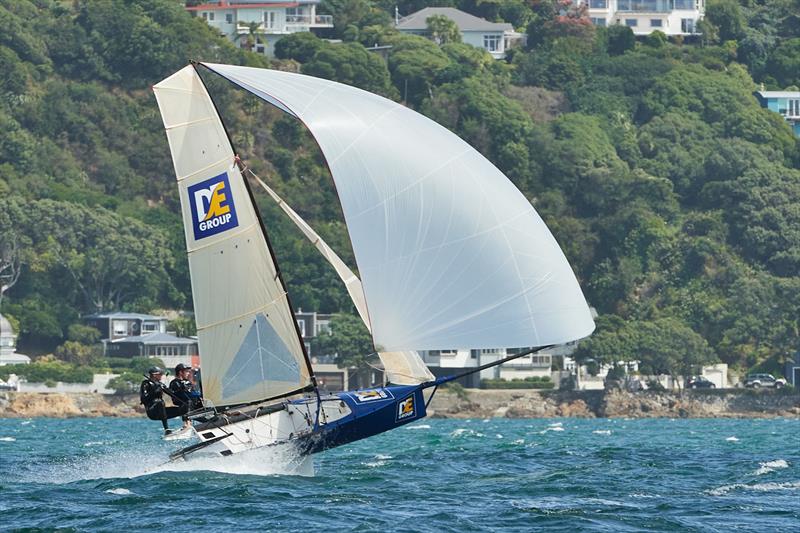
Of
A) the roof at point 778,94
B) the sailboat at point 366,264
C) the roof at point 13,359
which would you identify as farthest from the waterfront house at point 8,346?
the roof at point 778,94

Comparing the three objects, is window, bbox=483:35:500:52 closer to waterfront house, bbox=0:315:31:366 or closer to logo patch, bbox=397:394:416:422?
waterfront house, bbox=0:315:31:366

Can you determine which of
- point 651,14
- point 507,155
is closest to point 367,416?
point 507,155

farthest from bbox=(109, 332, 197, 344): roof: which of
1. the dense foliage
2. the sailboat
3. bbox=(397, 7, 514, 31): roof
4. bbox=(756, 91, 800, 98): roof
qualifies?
the sailboat

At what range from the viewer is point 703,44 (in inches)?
5989

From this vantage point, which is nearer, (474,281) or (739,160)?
(474,281)

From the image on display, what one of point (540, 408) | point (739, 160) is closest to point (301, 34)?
point (739, 160)

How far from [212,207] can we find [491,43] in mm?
118928

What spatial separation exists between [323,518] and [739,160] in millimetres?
100074

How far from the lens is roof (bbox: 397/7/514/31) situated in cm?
14575

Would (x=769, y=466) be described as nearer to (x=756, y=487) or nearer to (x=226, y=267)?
(x=756, y=487)

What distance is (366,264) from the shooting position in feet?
87.6

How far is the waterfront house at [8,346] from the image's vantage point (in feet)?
300

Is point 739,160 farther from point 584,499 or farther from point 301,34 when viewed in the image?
point 584,499

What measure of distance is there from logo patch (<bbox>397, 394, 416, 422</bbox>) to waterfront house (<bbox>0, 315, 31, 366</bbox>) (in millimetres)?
64992
